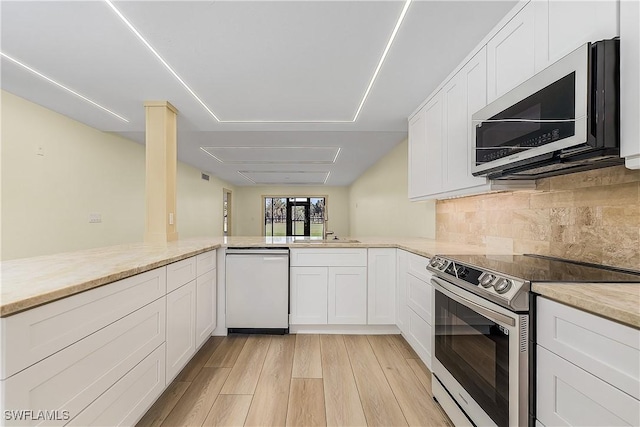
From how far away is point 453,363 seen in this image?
1.63 meters

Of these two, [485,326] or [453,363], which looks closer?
[485,326]

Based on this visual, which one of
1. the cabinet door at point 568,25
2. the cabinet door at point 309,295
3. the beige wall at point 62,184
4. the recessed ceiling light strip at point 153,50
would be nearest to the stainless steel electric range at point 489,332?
the cabinet door at point 568,25

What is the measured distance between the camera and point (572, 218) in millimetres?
1664

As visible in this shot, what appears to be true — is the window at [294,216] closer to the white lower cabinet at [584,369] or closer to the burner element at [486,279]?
the burner element at [486,279]

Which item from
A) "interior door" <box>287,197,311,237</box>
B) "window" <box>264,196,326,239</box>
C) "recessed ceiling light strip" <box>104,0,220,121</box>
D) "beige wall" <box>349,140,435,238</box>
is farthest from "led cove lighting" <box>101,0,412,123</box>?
"interior door" <box>287,197,311,237</box>

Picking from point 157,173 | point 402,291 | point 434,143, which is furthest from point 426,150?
point 157,173

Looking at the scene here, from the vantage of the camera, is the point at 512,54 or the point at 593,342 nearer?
the point at 593,342

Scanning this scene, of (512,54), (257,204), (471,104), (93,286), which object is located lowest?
(93,286)

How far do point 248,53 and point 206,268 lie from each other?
1750 mm

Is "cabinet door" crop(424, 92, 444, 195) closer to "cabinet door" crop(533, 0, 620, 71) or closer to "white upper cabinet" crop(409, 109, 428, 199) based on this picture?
"white upper cabinet" crop(409, 109, 428, 199)

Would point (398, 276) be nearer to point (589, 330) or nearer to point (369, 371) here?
point (369, 371)

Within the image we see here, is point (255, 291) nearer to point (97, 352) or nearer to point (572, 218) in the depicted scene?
point (97, 352)

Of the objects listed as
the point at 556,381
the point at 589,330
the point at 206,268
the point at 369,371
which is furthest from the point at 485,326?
the point at 206,268

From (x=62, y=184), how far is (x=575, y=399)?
4.59m
